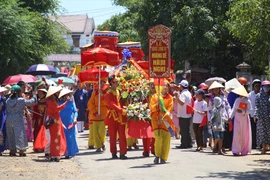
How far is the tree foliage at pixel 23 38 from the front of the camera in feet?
103

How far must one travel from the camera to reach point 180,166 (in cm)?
1430

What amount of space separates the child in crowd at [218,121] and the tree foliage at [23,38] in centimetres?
1645

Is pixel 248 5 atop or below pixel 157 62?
atop

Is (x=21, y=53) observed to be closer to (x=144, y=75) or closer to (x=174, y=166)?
(x=144, y=75)

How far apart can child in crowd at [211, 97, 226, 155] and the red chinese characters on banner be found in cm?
179

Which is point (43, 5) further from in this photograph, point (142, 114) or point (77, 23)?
point (77, 23)

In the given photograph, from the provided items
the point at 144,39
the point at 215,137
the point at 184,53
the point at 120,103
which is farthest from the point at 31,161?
the point at 144,39

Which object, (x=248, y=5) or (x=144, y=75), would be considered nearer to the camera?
(x=248, y=5)

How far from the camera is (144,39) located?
39938 millimetres

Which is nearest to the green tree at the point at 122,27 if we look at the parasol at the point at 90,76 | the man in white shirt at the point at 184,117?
the parasol at the point at 90,76

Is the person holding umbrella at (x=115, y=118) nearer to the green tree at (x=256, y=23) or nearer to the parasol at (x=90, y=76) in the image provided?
the green tree at (x=256, y=23)

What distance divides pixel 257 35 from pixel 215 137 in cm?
308

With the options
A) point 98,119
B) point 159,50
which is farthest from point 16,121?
point 159,50

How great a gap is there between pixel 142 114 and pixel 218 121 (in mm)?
2132
